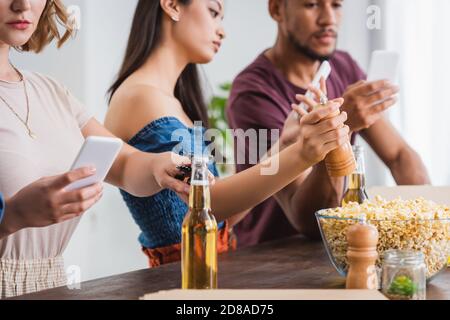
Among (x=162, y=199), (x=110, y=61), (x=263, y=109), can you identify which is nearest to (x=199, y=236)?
(x=162, y=199)

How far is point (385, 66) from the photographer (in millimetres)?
1984

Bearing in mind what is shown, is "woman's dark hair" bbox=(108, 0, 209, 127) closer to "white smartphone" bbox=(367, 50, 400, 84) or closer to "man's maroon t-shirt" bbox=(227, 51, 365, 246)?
"man's maroon t-shirt" bbox=(227, 51, 365, 246)

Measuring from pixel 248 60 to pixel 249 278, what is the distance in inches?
111

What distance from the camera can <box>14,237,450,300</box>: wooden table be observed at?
116 cm

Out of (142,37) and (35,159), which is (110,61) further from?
(35,159)

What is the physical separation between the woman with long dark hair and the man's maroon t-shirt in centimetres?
23

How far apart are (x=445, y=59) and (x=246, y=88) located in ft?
5.61

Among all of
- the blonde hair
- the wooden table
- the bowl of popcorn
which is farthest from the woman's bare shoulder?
the bowl of popcorn

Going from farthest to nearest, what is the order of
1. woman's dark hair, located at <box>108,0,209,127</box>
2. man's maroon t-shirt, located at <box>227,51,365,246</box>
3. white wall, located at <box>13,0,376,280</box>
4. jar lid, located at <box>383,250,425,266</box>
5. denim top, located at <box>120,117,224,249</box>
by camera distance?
white wall, located at <box>13,0,376,280</box> < man's maroon t-shirt, located at <box>227,51,365,246</box> < woman's dark hair, located at <box>108,0,209,127</box> < denim top, located at <box>120,117,224,249</box> < jar lid, located at <box>383,250,425,266</box>

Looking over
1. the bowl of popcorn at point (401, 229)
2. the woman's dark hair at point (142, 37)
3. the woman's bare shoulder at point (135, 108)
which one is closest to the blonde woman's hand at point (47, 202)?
the bowl of popcorn at point (401, 229)

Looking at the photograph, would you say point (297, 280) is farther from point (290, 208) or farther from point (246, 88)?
point (246, 88)

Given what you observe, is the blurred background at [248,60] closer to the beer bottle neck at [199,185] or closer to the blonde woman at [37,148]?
→ the blonde woman at [37,148]

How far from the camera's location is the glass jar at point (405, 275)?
1.01m

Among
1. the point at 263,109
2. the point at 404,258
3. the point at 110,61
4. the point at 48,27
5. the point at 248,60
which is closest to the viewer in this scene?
the point at 404,258
